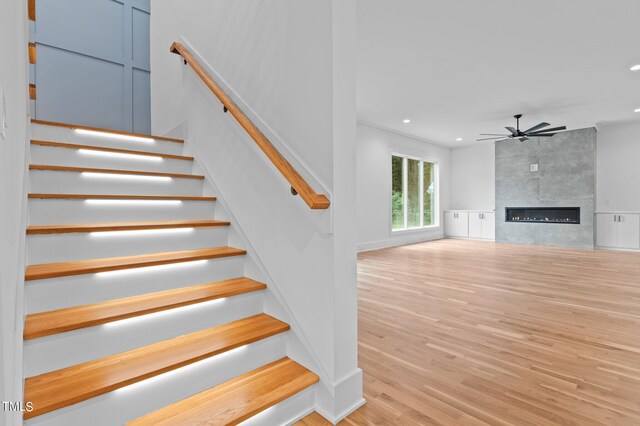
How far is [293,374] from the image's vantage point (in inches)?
66.1

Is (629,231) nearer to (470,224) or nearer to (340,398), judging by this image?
(470,224)

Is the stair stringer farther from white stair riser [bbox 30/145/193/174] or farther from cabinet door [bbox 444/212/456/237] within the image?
cabinet door [bbox 444/212/456/237]

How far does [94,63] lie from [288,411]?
4.88 metres

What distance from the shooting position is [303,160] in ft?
5.93

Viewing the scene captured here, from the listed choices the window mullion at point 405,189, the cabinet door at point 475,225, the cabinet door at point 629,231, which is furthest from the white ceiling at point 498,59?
the cabinet door at point 475,225

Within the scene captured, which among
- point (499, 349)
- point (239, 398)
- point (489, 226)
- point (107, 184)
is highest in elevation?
point (107, 184)

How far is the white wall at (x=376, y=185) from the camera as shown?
7348mm

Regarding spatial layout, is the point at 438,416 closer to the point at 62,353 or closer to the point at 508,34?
the point at 62,353

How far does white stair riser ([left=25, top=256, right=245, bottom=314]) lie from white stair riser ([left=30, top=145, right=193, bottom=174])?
3.98ft

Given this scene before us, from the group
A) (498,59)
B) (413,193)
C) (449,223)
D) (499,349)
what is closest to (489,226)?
(449,223)

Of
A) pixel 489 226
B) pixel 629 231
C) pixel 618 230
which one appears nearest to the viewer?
pixel 629 231

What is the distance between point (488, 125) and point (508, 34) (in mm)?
4438

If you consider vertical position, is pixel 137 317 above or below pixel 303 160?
below

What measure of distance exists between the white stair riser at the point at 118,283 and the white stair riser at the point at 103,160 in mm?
1213
